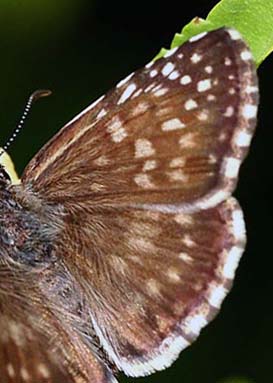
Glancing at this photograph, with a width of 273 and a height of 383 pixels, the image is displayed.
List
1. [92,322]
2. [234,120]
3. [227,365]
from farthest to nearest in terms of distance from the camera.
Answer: [227,365]
[92,322]
[234,120]

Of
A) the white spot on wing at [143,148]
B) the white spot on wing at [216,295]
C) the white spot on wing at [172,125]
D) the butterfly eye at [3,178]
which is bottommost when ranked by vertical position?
the white spot on wing at [216,295]

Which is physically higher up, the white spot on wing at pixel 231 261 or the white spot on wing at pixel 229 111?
the white spot on wing at pixel 229 111

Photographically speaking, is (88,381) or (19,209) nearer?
(88,381)

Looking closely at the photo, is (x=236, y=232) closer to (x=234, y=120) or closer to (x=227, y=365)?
(x=234, y=120)

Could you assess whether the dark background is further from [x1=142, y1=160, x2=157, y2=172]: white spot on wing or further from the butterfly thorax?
[x1=142, y1=160, x2=157, y2=172]: white spot on wing

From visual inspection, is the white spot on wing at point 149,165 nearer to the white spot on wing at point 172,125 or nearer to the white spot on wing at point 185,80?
the white spot on wing at point 172,125

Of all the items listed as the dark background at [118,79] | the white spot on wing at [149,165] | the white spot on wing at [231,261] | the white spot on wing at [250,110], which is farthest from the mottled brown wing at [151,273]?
the dark background at [118,79]

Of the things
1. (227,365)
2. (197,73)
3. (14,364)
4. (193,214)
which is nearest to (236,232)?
(193,214)

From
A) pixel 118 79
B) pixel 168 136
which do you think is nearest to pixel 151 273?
pixel 168 136
